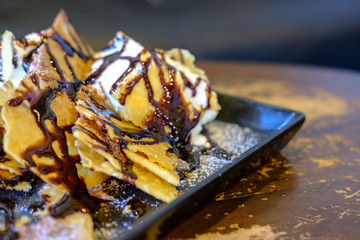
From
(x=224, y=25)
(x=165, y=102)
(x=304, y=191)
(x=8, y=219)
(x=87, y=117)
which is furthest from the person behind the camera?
(x=224, y=25)

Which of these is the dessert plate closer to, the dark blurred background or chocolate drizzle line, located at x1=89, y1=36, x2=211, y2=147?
chocolate drizzle line, located at x1=89, y1=36, x2=211, y2=147

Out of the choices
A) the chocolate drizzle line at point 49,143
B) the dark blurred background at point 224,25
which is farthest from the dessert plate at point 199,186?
the dark blurred background at point 224,25

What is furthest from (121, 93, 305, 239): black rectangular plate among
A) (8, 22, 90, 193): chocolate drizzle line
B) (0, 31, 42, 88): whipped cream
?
(0, 31, 42, 88): whipped cream

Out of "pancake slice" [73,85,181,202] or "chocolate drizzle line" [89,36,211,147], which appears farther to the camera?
"chocolate drizzle line" [89,36,211,147]

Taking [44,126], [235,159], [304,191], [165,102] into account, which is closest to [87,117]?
[44,126]

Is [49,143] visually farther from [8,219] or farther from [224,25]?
[224,25]

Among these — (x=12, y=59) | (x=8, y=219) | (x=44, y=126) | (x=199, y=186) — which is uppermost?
(x=12, y=59)

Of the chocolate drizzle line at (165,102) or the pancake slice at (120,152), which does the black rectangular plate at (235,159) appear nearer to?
the pancake slice at (120,152)
